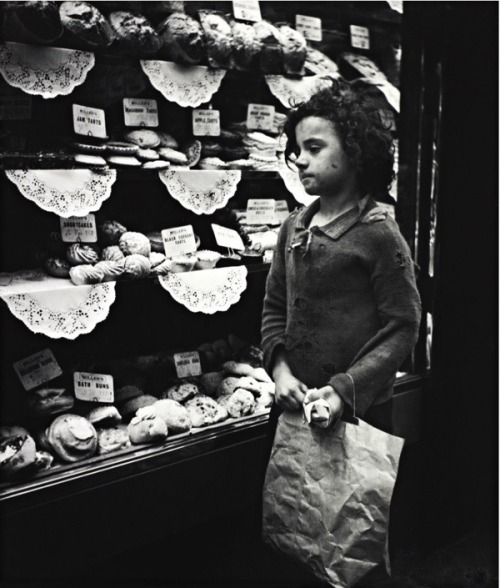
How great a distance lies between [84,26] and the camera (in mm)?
1817

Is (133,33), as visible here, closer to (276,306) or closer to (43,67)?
(43,67)

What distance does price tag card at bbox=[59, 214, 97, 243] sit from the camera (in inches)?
77.2

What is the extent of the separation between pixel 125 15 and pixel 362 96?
887 mm

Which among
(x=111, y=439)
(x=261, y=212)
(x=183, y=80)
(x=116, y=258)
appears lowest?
(x=111, y=439)

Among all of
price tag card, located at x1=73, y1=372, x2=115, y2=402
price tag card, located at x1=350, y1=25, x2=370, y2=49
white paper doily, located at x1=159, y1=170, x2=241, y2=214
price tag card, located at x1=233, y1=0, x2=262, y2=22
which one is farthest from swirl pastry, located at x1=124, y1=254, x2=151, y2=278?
price tag card, located at x1=350, y1=25, x2=370, y2=49

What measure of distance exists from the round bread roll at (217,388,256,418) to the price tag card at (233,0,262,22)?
4.57 ft

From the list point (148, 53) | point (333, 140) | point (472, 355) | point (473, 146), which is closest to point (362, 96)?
point (333, 140)

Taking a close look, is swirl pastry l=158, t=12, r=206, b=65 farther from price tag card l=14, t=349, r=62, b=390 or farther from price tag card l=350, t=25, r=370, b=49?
price tag card l=14, t=349, r=62, b=390

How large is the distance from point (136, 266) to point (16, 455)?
2.14 feet

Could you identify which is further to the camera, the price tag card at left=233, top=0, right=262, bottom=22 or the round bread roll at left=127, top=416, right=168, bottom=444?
the price tag card at left=233, top=0, right=262, bottom=22

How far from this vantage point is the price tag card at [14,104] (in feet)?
6.08

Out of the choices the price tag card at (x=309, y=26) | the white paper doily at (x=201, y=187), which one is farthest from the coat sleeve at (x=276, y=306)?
the price tag card at (x=309, y=26)

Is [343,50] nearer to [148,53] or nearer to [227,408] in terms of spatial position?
[148,53]

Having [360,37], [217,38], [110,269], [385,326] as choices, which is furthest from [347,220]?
[360,37]
